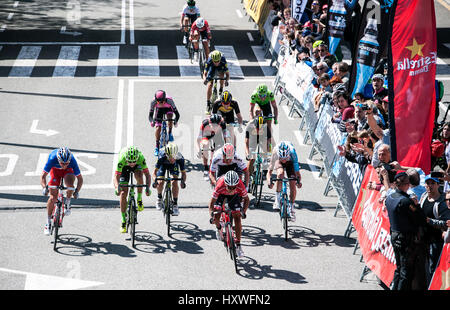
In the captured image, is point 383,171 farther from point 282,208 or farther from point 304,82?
point 304,82

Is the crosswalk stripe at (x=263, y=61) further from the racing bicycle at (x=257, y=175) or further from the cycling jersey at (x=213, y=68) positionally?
the racing bicycle at (x=257, y=175)

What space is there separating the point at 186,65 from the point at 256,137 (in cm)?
1048

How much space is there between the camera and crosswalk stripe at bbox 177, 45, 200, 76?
2454cm

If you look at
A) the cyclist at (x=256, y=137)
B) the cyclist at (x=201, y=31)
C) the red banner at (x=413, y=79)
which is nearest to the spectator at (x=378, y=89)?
the cyclist at (x=256, y=137)

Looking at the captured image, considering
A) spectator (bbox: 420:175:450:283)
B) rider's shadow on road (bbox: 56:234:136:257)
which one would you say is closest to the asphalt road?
rider's shadow on road (bbox: 56:234:136:257)

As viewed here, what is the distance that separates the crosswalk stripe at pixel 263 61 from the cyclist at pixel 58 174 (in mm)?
12160

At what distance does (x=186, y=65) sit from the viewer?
25.4 metres

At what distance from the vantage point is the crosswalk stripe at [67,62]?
24375mm

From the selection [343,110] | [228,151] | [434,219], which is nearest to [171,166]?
[228,151]

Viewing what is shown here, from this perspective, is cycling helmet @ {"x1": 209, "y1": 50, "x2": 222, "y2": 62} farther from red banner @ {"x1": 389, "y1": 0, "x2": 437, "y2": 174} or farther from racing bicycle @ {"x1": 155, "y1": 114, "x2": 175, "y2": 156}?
red banner @ {"x1": 389, "y1": 0, "x2": 437, "y2": 174}

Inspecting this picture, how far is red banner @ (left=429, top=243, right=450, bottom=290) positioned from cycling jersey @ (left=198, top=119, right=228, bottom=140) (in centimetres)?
693

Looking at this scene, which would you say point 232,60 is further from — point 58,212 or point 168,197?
point 58,212

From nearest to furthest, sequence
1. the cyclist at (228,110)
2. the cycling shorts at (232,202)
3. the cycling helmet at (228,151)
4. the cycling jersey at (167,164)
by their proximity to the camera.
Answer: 1. the cycling shorts at (232,202)
2. the cycling helmet at (228,151)
3. the cycling jersey at (167,164)
4. the cyclist at (228,110)
